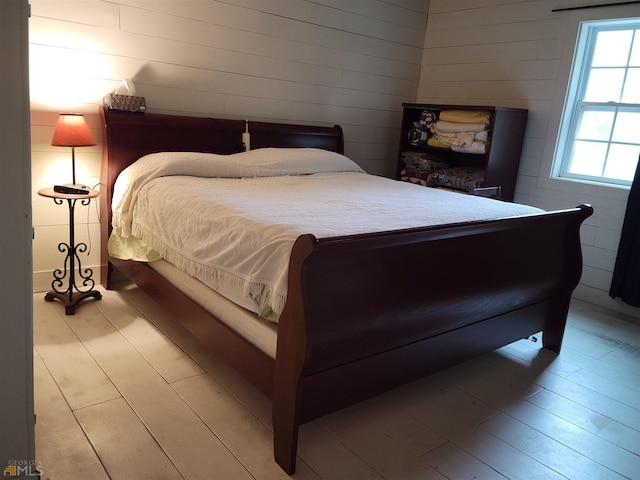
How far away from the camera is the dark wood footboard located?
1576 mm

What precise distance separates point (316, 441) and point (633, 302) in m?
2.57

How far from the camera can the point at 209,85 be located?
11.2 ft

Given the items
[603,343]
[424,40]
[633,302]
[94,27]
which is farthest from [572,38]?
[94,27]

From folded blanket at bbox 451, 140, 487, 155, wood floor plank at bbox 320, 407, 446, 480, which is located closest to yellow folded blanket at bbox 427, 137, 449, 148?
folded blanket at bbox 451, 140, 487, 155

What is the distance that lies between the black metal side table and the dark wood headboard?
0.15 metres

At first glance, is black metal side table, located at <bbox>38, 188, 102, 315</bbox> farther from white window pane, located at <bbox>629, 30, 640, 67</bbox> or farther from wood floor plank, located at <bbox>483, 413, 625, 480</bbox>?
white window pane, located at <bbox>629, 30, 640, 67</bbox>

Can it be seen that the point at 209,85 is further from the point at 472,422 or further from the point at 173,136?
the point at 472,422

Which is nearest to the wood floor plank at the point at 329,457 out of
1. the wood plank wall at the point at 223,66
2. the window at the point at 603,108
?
the wood plank wall at the point at 223,66

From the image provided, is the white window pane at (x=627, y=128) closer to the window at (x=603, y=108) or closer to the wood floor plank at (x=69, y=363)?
the window at (x=603, y=108)

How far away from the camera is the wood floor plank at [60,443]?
1.59 m

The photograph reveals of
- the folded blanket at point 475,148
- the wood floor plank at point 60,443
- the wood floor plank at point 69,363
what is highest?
the folded blanket at point 475,148

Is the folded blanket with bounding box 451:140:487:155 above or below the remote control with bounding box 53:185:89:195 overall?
above

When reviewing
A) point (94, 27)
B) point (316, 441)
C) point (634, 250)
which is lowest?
point (316, 441)

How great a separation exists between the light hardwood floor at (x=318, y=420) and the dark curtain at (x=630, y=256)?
743 millimetres
